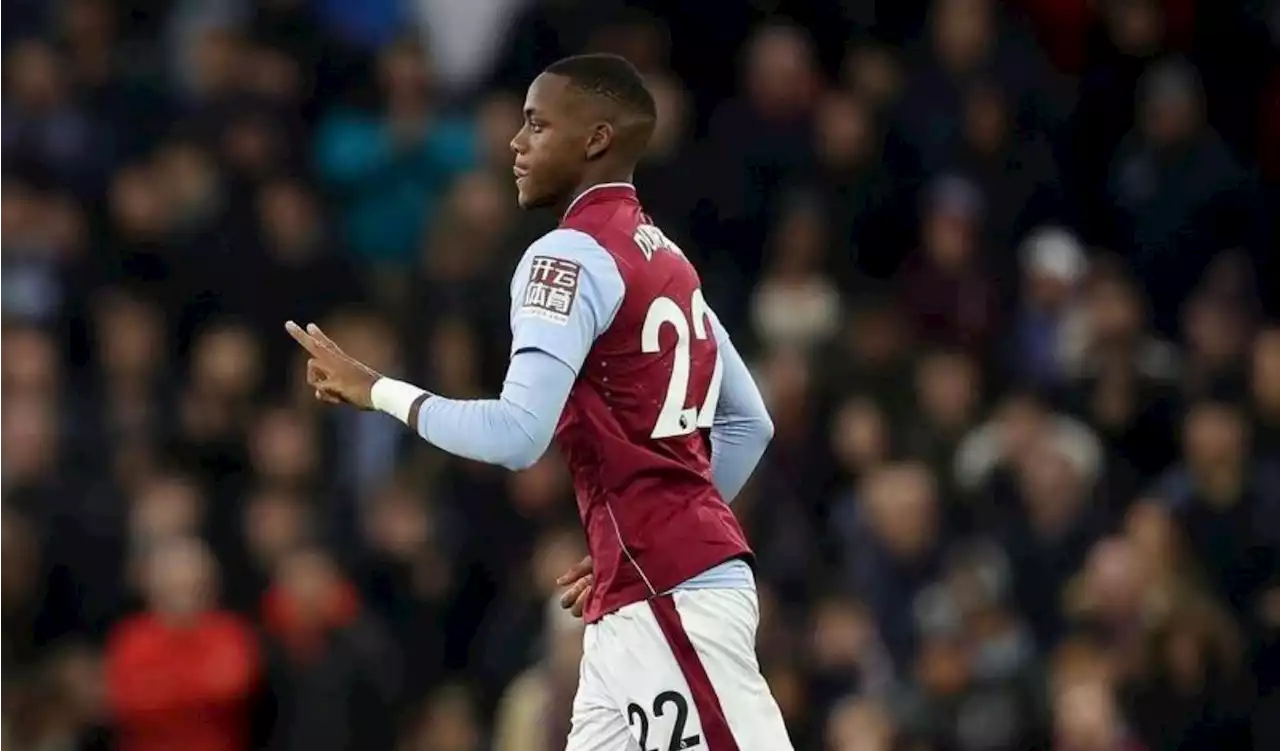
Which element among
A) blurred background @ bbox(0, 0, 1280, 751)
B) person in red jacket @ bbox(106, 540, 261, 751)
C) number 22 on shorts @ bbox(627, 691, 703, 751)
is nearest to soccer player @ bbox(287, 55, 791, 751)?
number 22 on shorts @ bbox(627, 691, 703, 751)

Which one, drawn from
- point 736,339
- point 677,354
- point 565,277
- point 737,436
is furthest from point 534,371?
point 736,339

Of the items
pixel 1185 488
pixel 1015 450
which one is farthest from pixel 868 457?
pixel 1185 488

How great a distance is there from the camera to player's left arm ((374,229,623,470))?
605 centimetres

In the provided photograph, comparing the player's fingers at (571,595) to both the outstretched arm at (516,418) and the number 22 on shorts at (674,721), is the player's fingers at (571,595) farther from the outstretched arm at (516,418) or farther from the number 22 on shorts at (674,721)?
the outstretched arm at (516,418)

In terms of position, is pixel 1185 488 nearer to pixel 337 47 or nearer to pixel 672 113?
pixel 672 113

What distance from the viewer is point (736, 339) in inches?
486

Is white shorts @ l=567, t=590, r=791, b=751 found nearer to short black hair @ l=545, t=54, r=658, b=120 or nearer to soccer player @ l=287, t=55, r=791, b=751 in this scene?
soccer player @ l=287, t=55, r=791, b=751

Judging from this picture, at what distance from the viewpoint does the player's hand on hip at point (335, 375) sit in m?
6.21

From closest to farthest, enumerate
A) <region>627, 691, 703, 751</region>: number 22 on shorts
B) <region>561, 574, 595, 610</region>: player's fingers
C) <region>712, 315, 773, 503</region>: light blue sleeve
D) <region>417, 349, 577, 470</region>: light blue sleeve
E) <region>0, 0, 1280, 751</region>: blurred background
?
<region>417, 349, 577, 470</region>: light blue sleeve < <region>627, 691, 703, 751</region>: number 22 on shorts < <region>561, 574, 595, 610</region>: player's fingers < <region>712, 315, 773, 503</region>: light blue sleeve < <region>0, 0, 1280, 751</region>: blurred background

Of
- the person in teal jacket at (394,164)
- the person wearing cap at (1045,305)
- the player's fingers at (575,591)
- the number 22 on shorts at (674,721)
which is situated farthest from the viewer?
the person in teal jacket at (394,164)

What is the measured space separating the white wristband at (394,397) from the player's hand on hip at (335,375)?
0.02 m

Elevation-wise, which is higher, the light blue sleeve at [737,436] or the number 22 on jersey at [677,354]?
the number 22 on jersey at [677,354]

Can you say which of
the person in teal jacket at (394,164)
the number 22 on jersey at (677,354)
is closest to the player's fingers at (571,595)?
the number 22 on jersey at (677,354)

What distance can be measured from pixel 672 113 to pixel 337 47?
1999mm
